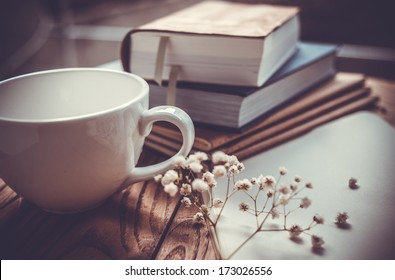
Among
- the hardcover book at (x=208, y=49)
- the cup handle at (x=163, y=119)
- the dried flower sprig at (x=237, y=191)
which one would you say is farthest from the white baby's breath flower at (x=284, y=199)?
the hardcover book at (x=208, y=49)

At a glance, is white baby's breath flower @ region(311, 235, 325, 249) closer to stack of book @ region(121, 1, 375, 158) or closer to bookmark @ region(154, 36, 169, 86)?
stack of book @ region(121, 1, 375, 158)

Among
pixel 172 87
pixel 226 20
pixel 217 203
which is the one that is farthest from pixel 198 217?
pixel 226 20

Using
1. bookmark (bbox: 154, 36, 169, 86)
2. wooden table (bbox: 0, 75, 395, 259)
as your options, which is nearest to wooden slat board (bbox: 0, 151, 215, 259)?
wooden table (bbox: 0, 75, 395, 259)

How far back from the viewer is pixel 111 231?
0.44 metres

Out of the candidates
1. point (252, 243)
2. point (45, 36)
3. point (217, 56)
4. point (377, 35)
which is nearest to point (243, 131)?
point (217, 56)

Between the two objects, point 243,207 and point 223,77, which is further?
point 223,77

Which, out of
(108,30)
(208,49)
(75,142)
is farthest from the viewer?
(108,30)

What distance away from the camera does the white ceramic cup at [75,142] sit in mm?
378

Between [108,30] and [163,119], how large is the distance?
1218 millimetres

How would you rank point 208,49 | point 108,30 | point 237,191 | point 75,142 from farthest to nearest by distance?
point 108,30 → point 208,49 → point 237,191 → point 75,142

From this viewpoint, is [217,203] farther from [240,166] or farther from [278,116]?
[278,116]

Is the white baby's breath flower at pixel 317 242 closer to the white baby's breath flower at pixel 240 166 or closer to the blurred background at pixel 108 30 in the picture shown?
the white baby's breath flower at pixel 240 166

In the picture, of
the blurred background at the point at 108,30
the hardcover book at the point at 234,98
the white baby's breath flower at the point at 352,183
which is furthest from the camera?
the blurred background at the point at 108,30

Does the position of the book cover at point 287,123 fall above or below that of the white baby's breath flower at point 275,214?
below
